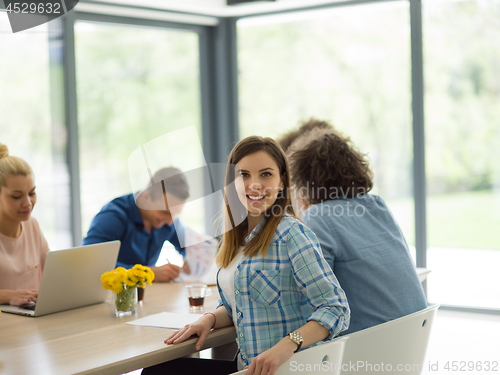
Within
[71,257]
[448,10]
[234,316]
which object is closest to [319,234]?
[234,316]

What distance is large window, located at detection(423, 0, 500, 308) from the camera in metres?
4.21

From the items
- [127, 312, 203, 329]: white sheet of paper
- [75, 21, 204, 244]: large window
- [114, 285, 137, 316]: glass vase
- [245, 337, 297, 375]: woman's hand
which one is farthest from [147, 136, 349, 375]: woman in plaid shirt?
[75, 21, 204, 244]: large window

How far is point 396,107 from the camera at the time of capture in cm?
453

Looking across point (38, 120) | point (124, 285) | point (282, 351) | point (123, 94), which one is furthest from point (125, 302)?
point (123, 94)

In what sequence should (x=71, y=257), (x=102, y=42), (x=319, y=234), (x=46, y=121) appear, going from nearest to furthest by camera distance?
(x=319, y=234), (x=71, y=257), (x=46, y=121), (x=102, y=42)

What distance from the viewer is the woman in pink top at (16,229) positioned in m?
2.38

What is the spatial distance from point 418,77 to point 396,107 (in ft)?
1.11

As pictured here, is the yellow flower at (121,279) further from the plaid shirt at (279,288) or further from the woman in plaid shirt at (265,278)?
the plaid shirt at (279,288)

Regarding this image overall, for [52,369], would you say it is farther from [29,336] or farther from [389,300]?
[389,300]

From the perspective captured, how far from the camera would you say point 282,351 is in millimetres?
1494

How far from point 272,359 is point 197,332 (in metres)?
0.36

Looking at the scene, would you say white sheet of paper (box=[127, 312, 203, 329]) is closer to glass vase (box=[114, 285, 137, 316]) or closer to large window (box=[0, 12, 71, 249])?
glass vase (box=[114, 285, 137, 316])

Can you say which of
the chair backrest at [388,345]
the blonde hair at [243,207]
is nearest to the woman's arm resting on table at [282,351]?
the chair backrest at [388,345]

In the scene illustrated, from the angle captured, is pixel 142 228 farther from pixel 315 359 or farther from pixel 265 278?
pixel 315 359
